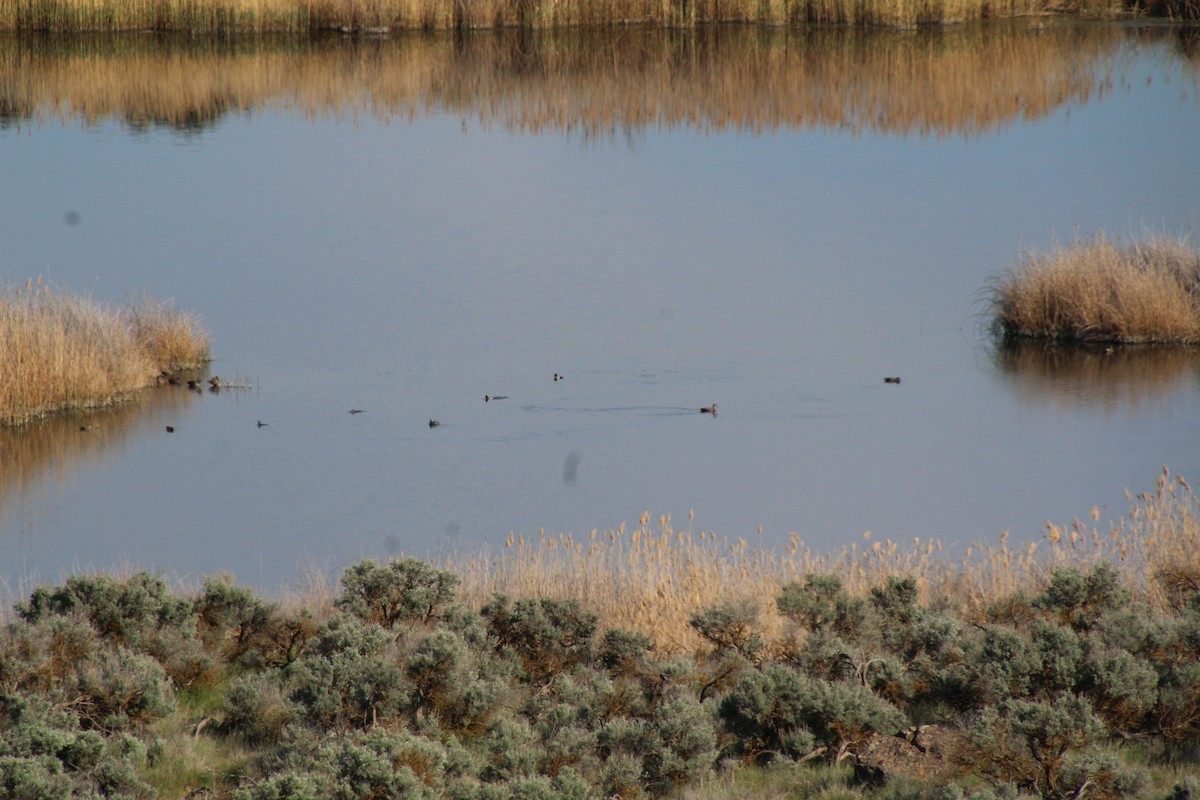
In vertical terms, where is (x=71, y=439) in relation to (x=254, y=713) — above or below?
above

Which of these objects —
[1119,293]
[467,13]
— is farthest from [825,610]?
[467,13]

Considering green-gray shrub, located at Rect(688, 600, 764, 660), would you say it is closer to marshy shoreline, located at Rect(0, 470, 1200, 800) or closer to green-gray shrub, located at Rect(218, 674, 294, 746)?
marshy shoreline, located at Rect(0, 470, 1200, 800)

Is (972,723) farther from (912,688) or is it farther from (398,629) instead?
Result: (398,629)

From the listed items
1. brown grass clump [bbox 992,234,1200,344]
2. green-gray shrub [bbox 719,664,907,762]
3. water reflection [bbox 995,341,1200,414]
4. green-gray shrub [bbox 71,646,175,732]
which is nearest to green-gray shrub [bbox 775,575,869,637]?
green-gray shrub [bbox 719,664,907,762]

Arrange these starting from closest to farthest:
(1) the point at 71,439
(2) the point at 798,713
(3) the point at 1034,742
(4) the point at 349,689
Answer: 1. (3) the point at 1034,742
2. (2) the point at 798,713
3. (4) the point at 349,689
4. (1) the point at 71,439

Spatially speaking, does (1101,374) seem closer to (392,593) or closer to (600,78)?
(392,593)

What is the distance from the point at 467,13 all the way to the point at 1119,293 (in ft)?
79.7

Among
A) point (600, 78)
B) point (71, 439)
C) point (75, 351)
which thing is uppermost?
point (600, 78)

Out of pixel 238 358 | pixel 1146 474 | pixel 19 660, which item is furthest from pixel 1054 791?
pixel 238 358

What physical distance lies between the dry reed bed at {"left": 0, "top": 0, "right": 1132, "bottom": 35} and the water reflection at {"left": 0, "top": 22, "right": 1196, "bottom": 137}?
565mm

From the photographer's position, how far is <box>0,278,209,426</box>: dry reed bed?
52.1ft

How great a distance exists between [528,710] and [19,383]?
32.9ft

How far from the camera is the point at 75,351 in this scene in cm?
1634

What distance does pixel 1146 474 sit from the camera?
14.6 metres
